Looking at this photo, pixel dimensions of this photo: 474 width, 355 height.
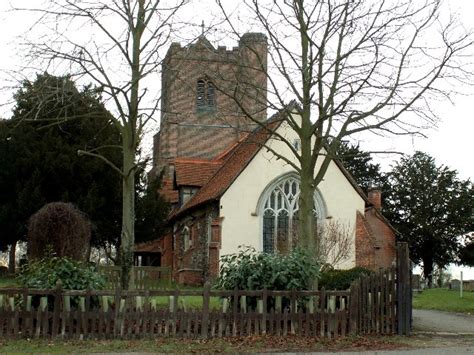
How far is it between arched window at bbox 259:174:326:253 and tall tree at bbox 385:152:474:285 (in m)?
24.3

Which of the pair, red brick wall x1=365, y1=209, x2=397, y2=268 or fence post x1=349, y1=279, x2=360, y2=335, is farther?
red brick wall x1=365, y1=209, x2=397, y2=268

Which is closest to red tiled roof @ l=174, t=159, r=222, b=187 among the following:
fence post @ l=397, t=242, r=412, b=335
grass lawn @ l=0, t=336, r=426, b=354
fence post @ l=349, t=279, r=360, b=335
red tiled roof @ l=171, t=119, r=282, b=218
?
red tiled roof @ l=171, t=119, r=282, b=218

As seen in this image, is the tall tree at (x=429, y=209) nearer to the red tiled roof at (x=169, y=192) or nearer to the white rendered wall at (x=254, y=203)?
the red tiled roof at (x=169, y=192)

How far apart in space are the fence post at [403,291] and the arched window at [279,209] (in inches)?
752

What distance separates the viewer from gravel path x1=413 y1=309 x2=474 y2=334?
603 inches

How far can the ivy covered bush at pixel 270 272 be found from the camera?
13.4m

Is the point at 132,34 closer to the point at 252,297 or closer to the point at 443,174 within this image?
the point at 252,297

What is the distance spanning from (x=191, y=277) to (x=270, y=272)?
21.5 meters

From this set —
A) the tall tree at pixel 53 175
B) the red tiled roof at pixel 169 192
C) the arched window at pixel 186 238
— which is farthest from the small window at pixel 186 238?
the tall tree at pixel 53 175

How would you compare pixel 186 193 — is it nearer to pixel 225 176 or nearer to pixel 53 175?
pixel 225 176

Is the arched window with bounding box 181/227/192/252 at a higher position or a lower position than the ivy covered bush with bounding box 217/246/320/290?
higher

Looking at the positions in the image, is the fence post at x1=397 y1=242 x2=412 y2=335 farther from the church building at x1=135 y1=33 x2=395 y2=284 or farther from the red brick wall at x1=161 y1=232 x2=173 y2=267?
the red brick wall at x1=161 y1=232 x2=173 y2=267

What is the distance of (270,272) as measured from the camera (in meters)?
13.6

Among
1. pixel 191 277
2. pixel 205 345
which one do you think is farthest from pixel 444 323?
pixel 191 277
